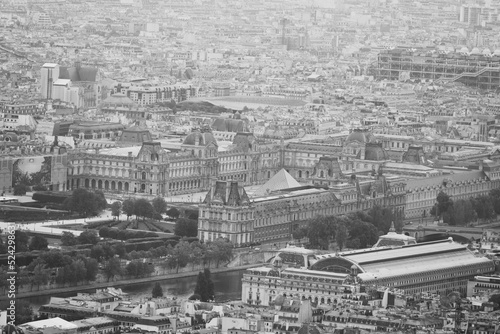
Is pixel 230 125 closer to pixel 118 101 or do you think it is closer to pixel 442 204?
pixel 118 101

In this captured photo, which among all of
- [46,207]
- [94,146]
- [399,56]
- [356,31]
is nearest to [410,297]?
[46,207]

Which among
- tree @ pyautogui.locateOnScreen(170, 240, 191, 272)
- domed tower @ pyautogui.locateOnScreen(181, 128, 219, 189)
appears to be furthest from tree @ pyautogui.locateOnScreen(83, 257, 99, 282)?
domed tower @ pyautogui.locateOnScreen(181, 128, 219, 189)

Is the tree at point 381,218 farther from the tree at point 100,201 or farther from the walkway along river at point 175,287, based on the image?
the tree at point 100,201

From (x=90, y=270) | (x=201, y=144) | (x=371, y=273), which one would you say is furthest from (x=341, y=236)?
(x=201, y=144)

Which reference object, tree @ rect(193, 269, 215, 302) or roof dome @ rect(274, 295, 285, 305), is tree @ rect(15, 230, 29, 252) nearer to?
tree @ rect(193, 269, 215, 302)

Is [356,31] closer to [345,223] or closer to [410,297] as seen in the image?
[345,223]
